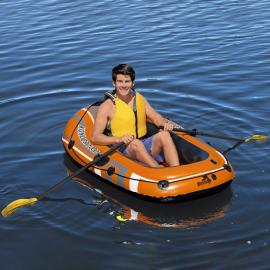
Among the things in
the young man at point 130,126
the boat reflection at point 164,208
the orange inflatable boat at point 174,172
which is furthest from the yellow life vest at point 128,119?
the boat reflection at point 164,208

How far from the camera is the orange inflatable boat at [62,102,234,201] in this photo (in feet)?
23.2

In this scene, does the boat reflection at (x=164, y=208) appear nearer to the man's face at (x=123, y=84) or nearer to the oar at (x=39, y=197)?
the oar at (x=39, y=197)

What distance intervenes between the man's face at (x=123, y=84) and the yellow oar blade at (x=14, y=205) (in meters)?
1.83

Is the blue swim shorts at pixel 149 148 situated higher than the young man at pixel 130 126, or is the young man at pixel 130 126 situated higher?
the young man at pixel 130 126

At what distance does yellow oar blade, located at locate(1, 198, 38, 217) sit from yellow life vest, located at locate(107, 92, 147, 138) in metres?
1.53

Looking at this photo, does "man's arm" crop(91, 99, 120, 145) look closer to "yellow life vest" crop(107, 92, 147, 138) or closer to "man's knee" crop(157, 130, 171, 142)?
"yellow life vest" crop(107, 92, 147, 138)

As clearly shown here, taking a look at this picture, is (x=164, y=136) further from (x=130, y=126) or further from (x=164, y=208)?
(x=164, y=208)

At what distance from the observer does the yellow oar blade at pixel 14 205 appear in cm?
698

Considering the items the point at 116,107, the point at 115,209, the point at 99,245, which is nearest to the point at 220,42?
the point at 116,107

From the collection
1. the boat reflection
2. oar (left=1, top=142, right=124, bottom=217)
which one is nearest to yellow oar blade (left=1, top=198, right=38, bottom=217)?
oar (left=1, top=142, right=124, bottom=217)

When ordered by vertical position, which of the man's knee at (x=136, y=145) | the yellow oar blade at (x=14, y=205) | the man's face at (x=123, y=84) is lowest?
the yellow oar blade at (x=14, y=205)

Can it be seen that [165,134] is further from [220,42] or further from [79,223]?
[220,42]

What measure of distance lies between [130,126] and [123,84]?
2.22 ft

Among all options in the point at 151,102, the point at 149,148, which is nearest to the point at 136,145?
the point at 149,148
